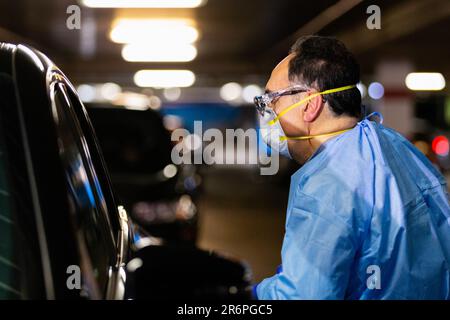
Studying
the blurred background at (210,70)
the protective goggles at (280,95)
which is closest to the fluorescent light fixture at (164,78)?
the blurred background at (210,70)

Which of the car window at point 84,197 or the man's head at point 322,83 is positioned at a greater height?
the man's head at point 322,83

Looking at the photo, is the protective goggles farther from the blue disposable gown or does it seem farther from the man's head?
the blue disposable gown

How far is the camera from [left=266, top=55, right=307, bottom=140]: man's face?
2465 millimetres

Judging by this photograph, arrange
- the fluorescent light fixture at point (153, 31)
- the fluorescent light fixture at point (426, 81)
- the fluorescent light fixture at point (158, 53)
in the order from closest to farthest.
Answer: the fluorescent light fixture at point (153, 31) < the fluorescent light fixture at point (158, 53) < the fluorescent light fixture at point (426, 81)

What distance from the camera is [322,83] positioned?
240cm

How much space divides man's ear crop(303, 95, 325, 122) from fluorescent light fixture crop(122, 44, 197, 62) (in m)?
14.0

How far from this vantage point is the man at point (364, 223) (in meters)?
1.96

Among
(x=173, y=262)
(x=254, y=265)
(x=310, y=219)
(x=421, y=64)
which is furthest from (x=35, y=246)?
(x=421, y=64)

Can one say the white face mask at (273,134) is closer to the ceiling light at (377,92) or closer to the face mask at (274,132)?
the face mask at (274,132)

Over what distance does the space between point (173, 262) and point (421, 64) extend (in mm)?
19088

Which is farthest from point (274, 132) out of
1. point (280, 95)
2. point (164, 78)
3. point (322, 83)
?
point (164, 78)

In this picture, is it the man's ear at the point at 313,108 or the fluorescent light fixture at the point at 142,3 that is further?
the fluorescent light fixture at the point at 142,3

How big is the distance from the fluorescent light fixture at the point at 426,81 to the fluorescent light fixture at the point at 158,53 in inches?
321
